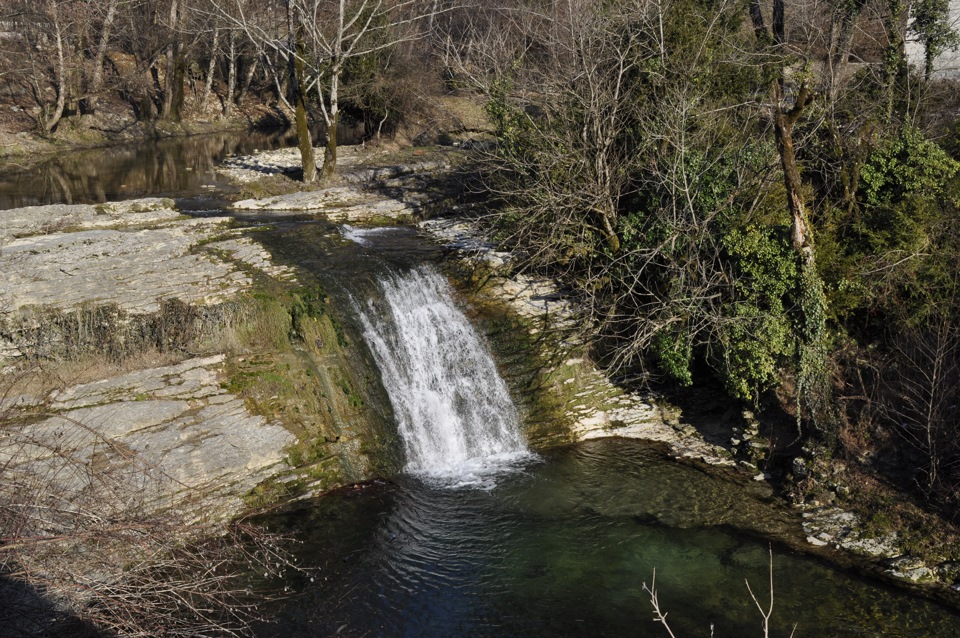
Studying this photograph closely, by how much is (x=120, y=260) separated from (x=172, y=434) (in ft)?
16.3

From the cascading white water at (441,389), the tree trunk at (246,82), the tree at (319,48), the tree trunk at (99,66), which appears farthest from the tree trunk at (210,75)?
the cascading white water at (441,389)

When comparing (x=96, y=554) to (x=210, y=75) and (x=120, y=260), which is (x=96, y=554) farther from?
(x=210, y=75)

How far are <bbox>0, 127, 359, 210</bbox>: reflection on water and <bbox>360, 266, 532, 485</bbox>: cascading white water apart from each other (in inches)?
407

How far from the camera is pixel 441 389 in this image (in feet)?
45.5

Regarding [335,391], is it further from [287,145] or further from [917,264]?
[287,145]

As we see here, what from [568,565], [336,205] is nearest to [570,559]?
[568,565]

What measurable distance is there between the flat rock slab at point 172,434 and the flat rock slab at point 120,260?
66.5 inches

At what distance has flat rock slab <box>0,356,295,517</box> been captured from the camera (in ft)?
34.8

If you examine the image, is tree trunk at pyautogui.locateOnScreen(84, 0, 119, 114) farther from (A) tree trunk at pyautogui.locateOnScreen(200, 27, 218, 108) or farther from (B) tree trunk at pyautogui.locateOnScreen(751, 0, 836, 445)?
(B) tree trunk at pyautogui.locateOnScreen(751, 0, 836, 445)

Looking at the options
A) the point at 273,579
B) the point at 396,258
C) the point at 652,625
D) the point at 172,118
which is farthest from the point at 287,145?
the point at 652,625

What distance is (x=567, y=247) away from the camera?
16.0m

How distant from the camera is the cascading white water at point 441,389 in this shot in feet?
43.4

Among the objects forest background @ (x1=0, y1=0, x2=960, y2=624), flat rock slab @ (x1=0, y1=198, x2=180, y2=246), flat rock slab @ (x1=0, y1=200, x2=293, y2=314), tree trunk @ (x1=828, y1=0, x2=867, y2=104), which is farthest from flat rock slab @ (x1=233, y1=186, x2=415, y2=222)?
tree trunk @ (x1=828, y1=0, x2=867, y2=104)

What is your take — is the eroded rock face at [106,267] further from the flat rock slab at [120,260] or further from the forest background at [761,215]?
the forest background at [761,215]
